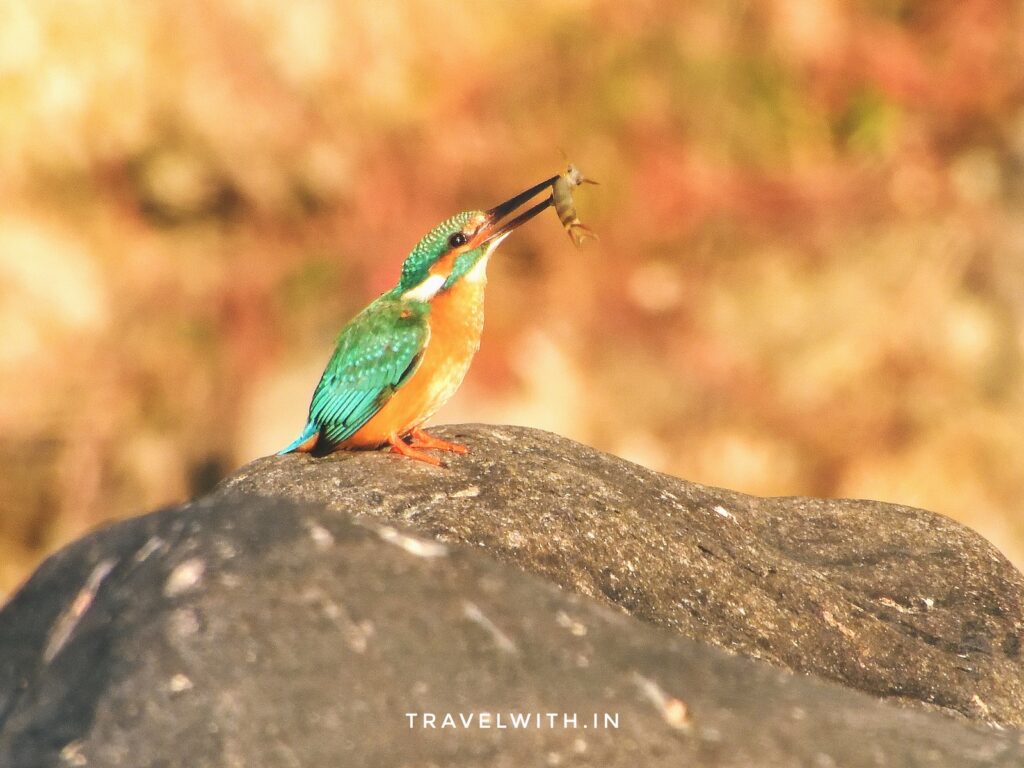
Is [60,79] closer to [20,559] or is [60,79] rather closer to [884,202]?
[20,559]

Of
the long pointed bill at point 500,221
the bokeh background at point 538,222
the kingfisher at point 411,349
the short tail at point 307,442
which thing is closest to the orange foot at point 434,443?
the kingfisher at point 411,349

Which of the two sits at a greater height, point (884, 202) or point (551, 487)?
point (884, 202)

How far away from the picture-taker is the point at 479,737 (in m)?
3.66

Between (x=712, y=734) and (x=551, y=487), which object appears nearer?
(x=712, y=734)

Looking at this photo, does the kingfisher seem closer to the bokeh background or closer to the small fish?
the small fish

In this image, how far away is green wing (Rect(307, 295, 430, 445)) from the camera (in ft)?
20.9

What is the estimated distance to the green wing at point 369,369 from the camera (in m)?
6.37

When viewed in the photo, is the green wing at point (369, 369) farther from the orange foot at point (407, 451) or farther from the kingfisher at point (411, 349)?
the orange foot at point (407, 451)

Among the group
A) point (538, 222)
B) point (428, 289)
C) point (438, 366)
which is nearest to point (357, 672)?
point (438, 366)

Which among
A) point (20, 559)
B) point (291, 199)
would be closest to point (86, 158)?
point (291, 199)

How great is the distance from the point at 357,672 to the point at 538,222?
465 inches

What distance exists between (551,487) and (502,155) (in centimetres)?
1031

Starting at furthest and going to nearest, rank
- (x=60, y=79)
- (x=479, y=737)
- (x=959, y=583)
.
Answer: (x=60, y=79) → (x=959, y=583) → (x=479, y=737)

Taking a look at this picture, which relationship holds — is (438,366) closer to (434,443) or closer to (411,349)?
(411,349)
